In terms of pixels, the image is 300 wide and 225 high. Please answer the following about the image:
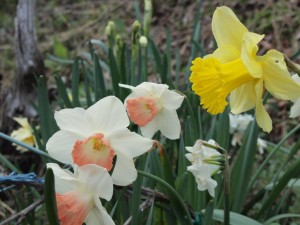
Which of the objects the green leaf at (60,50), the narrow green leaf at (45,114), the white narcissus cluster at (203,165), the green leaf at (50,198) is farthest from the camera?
the green leaf at (60,50)

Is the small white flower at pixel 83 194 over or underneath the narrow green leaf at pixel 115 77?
over

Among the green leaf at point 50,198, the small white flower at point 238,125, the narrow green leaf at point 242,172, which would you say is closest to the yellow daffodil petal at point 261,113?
the green leaf at point 50,198

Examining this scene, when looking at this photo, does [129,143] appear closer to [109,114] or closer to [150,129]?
[109,114]

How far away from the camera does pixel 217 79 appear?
112cm

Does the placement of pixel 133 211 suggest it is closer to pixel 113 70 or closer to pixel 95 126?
pixel 95 126

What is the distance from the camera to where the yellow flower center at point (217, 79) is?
1.11m

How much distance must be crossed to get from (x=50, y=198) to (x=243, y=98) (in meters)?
0.48

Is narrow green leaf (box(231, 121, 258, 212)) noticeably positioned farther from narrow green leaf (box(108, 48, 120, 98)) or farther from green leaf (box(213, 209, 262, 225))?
narrow green leaf (box(108, 48, 120, 98))

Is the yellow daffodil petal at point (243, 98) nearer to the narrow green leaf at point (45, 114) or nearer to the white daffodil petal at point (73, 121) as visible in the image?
the white daffodil petal at point (73, 121)

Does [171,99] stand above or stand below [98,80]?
above

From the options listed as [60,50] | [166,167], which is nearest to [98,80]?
[166,167]

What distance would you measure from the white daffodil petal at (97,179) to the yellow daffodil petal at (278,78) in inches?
15.2

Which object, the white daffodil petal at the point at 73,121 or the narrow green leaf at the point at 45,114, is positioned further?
the narrow green leaf at the point at 45,114

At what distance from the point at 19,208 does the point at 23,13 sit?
4.70 feet
